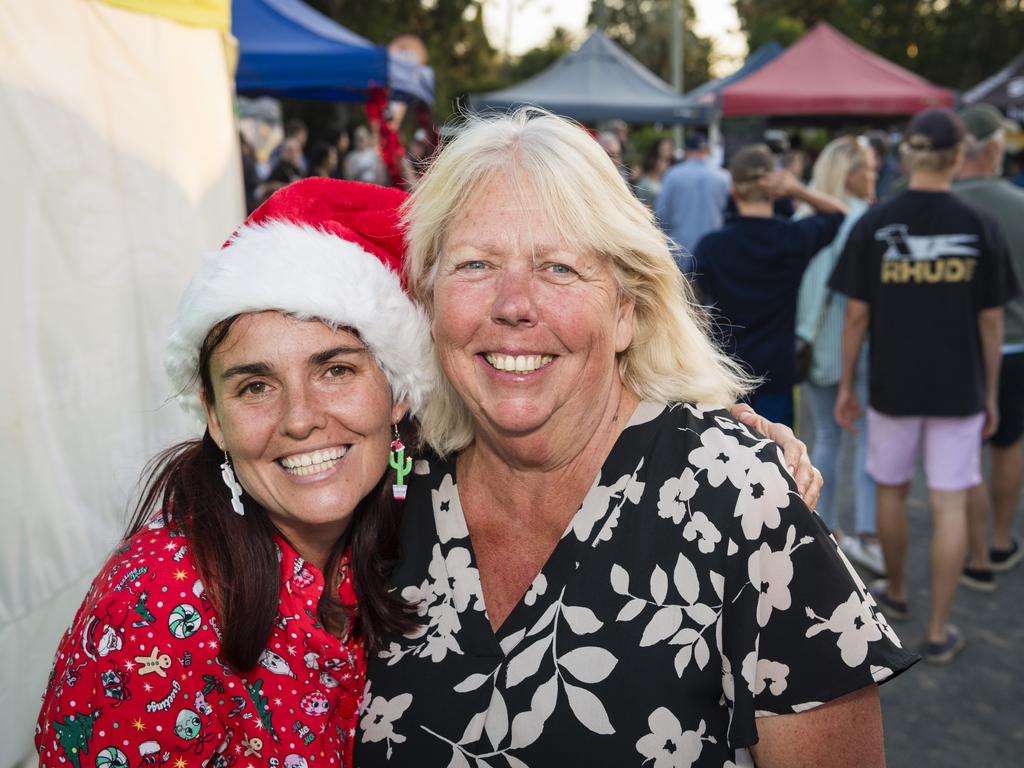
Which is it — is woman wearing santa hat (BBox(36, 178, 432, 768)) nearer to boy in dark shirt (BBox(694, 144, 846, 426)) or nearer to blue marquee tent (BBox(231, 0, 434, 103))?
boy in dark shirt (BBox(694, 144, 846, 426))

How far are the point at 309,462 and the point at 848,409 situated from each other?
372cm

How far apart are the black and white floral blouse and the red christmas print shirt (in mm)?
164

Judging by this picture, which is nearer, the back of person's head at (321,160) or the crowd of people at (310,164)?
the crowd of people at (310,164)

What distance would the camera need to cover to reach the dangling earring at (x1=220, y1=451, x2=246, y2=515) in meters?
1.89

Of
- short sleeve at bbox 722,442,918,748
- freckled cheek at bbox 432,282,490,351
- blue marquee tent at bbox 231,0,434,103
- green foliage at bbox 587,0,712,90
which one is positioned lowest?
short sleeve at bbox 722,442,918,748

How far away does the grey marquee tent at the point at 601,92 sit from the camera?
13.7m

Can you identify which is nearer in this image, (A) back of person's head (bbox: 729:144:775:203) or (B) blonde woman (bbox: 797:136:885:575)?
(A) back of person's head (bbox: 729:144:775:203)

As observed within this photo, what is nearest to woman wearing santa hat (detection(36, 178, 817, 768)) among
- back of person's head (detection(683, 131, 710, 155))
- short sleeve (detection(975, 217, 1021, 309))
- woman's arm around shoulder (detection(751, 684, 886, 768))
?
woman's arm around shoulder (detection(751, 684, 886, 768))

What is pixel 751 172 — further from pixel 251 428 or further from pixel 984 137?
pixel 251 428

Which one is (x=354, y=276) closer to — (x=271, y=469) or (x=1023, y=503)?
(x=271, y=469)

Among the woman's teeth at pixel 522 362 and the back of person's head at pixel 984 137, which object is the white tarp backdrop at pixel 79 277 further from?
the back of person's head at pixel 984 137

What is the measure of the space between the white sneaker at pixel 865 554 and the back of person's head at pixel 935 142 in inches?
84.4

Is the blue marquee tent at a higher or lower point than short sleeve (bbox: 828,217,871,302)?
higher

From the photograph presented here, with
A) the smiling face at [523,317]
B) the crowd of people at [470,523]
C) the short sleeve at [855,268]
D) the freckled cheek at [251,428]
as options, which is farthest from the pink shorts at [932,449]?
the freckled cheek at [251,428]
